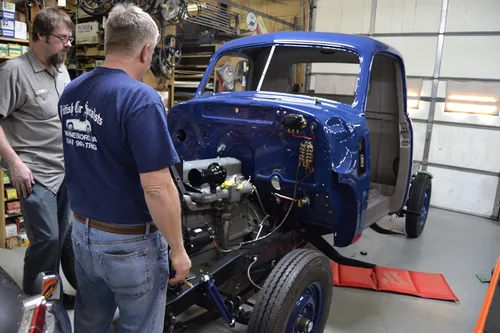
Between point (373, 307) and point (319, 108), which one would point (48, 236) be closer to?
point (319, 108)

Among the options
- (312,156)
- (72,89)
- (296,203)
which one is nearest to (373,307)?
(296,203)

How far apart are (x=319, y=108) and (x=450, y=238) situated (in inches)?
144

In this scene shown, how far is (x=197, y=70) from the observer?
8648 mm

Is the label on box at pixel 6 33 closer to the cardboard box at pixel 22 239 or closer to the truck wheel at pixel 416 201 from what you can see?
the cardboard box at pixel 22 239

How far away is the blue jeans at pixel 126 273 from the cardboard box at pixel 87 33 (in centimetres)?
520

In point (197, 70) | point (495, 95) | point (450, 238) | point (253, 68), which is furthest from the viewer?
point (197, 70)

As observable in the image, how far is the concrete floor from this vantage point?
331cm

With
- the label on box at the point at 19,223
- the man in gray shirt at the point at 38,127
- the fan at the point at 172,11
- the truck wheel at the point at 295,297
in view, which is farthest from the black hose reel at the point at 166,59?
the truck wheel at the point at 295,297

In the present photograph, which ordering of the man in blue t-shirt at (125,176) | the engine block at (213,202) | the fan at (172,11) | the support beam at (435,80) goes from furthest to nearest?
the support beam at (435,80), the fan at (172,11), the engine block at (213,202), the man in blue t-shirt at (125,176)

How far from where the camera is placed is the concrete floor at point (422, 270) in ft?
10.9

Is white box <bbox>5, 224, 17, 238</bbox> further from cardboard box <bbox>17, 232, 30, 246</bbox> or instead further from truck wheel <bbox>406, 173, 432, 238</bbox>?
truck wheel <bbox>406, 173, 432, 238</bbox>

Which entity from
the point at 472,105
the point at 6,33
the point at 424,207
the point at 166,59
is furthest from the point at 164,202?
the point at 472,105

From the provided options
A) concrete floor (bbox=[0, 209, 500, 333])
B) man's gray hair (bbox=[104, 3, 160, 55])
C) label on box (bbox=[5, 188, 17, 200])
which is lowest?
concrete floor (bbox=[0, 209, 500, 333])

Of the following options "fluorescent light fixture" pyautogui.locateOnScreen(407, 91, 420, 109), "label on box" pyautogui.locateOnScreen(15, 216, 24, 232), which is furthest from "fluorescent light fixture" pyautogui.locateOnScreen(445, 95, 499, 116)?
"label on box" pyautogui.locateOnScreen(15, 216, 24, 232)
